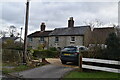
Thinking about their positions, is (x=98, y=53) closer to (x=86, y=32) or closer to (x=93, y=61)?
(x=93, y=61)

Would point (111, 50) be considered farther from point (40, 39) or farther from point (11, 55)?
point (40, 39)

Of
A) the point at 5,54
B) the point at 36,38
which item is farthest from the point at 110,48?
the point at 36,38

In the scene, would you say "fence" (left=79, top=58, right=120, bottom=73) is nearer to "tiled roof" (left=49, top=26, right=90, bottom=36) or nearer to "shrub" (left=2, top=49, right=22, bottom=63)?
"shrub" (left=2, top=49, right=22, bottom=63)

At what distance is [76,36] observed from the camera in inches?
1152

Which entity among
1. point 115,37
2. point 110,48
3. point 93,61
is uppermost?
point 115,37

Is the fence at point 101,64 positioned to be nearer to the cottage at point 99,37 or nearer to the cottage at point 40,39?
the cottage at point 99,37

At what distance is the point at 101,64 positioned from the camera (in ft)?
29.8

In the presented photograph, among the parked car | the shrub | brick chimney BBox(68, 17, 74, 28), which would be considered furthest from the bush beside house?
brick chimney BBox(68, 17, 74, 28)

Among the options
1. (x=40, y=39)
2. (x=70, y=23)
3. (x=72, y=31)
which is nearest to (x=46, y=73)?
(x=72, y=31)

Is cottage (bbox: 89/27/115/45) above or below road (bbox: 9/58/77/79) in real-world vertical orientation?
above

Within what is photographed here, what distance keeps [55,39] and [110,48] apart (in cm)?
2349

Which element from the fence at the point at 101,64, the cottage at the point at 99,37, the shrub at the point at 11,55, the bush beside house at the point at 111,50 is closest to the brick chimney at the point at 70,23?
the cottage at the point at 99,37

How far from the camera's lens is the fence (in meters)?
8.37

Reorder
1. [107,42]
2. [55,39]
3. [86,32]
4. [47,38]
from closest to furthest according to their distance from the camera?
Result: 1. [107,42]
2. [86,32]
3. [55,39]
4. [47,38]
